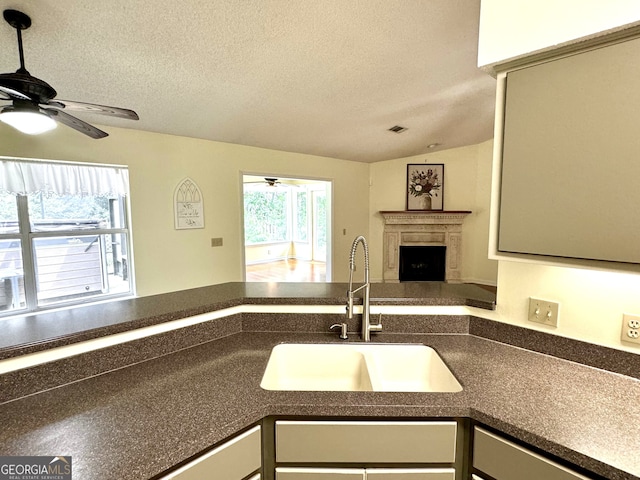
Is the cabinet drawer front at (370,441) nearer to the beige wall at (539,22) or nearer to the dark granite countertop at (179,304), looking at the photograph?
the dark granite countertop at (179,304)

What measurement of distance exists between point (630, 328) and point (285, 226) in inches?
359

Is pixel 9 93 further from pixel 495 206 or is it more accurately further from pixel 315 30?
pixel 495 206

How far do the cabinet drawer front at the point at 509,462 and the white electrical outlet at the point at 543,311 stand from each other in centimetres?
62

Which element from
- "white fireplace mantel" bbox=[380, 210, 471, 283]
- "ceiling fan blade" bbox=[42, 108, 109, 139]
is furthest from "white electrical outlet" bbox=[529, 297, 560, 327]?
"white fireplace mantel" bbox=[380, 210, 471, 283]

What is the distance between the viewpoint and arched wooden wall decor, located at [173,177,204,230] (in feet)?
12.2

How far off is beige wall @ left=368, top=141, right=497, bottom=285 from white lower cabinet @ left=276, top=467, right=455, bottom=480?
5237 mm

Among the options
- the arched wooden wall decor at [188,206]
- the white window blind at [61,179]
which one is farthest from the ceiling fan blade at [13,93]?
the arched wooden wall decor at [188,206]

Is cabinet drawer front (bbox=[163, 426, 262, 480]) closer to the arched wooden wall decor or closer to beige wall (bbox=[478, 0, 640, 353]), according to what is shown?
beige wall (bbox=[478, 0, 640, 353])

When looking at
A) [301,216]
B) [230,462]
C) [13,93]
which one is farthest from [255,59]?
[301,216]

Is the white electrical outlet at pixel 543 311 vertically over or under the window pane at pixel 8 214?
Answer: under

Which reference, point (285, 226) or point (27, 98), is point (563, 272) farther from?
point (285, 226)

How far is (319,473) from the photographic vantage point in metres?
1.01

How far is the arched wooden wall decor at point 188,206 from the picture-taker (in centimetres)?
372

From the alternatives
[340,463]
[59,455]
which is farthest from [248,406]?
[59,455]
